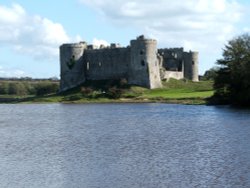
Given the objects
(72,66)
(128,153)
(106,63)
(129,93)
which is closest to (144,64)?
(129,93)

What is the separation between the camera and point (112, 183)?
68.4ft

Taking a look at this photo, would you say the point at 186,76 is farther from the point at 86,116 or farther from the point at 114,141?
the point at 114,141

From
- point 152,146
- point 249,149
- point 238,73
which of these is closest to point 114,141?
point 152,146

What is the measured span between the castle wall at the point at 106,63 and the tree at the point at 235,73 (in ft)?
77.5

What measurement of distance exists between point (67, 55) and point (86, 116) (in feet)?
121

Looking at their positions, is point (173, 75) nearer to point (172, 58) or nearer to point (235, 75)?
point (172, 58)

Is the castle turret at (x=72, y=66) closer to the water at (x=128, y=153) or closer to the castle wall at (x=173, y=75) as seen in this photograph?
the castle wall at (x=173, y=75)

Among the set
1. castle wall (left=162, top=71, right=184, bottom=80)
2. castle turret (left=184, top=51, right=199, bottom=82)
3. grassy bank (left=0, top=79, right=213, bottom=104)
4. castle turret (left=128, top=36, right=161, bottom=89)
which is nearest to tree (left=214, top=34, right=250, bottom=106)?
grassy bank (left=0, top=79, right=213, bottom=104)

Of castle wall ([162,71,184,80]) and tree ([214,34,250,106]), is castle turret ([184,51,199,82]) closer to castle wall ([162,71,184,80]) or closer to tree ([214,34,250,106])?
castle wall ([162,71,184,80])

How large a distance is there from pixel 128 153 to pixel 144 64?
53.1 meters

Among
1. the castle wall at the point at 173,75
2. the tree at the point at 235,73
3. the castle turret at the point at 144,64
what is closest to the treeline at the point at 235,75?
the tree at the point at 235,73

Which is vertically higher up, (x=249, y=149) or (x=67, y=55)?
(x=67, y=55)

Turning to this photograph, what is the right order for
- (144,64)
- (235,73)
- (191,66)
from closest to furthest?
(235,73) → (144,64) → (191,66)

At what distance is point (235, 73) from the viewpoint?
2243 inches
